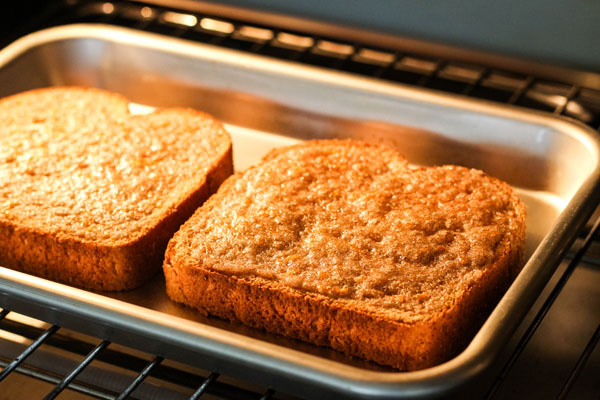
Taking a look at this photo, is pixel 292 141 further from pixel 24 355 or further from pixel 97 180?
pixel 24 355

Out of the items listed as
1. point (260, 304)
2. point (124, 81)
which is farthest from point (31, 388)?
point (124, 81)

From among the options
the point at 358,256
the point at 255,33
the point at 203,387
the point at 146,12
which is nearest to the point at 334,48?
the point at 255,33

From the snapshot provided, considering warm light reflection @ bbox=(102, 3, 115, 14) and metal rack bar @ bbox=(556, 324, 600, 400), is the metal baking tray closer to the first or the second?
metal rack bar @ bbox=(556, 324, 600, 400)

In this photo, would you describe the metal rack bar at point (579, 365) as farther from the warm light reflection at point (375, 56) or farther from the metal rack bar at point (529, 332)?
the warm light reflection at point (375, 56)

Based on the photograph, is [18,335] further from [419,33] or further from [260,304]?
[419,33]

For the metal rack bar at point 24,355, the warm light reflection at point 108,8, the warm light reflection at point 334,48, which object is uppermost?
the warm light reflection at point 334,48

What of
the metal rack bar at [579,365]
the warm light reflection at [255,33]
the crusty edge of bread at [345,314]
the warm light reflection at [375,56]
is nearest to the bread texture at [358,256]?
the crusty edge of bread at [345,314]
